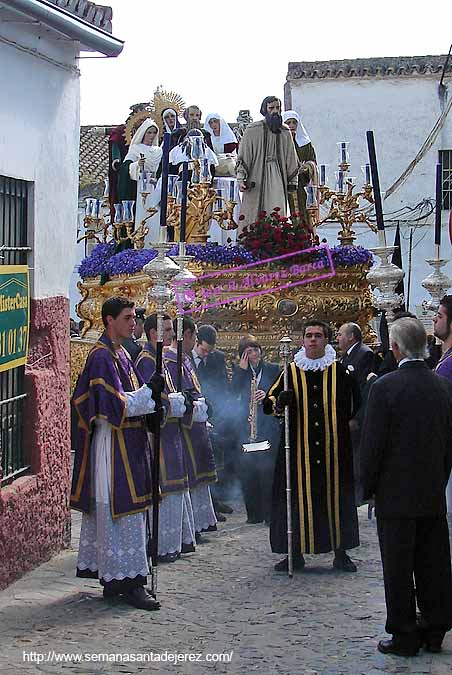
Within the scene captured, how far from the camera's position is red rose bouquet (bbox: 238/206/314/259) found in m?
13.6

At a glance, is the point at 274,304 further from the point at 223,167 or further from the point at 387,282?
the point at 387,282

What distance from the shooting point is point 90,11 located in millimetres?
8273

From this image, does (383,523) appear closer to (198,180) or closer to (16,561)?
(16,561)

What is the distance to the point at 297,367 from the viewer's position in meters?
7.87

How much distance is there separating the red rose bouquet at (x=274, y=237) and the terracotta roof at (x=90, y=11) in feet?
17.6

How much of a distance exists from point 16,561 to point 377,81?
885 inches

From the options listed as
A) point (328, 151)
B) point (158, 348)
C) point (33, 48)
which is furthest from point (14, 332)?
point (328, 151)

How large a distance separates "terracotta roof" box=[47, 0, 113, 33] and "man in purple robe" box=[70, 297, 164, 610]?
246cm

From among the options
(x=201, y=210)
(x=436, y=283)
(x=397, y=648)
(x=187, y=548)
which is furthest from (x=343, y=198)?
(x=397, y=648)

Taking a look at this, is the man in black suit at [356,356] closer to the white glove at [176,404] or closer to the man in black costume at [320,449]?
the man in black costume at [320,449]

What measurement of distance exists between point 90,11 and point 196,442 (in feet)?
10.9

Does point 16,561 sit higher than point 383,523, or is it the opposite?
point 383,523

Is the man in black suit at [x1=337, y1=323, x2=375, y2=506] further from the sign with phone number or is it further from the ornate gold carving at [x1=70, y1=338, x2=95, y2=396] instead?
the ornate gold carving at [x1=70, y1=338, x2=95, y2=396]

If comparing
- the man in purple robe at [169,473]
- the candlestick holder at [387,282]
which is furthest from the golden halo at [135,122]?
the man in purple robe at [169,473]
